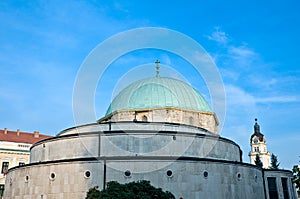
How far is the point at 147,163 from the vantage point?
63.9 feet

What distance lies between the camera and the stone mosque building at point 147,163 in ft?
63.7

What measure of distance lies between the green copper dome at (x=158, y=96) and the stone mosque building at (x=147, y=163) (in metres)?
0.26

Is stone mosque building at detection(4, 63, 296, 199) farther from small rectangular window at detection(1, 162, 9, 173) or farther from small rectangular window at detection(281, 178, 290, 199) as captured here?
small rectangular window at detection(1, 162, 9, 173)

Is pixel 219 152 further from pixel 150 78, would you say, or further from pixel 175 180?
pixel 150 78

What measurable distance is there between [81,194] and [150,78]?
15.3 meters

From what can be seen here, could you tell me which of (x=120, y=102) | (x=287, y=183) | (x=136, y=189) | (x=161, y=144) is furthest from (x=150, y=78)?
(x=136, y=189)

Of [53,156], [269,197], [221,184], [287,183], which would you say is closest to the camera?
[221,184]

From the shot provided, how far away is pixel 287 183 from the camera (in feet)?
89.0

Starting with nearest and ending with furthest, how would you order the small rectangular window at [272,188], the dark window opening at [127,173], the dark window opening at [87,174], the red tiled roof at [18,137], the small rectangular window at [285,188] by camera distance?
the dark window opening at [127,173], the dark window opening at [87,174], the small rectangular window at [272,188], the small rectangular window at [285,188], the red tiled roof at [18,137]

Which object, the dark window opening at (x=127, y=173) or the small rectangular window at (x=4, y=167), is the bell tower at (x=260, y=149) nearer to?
the small rectangular window at (x=4, y=167)

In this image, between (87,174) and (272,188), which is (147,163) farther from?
(272,188)

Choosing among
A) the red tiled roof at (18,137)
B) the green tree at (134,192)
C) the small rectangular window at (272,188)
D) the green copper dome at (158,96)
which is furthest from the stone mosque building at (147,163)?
the red tiled roof at (18,137)

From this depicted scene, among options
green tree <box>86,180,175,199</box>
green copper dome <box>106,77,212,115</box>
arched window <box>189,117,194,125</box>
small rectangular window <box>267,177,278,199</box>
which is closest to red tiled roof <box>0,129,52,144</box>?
green copper dome <box>106,77,212,115</box>

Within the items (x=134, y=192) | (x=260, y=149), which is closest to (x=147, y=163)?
(x=134, y=192)
